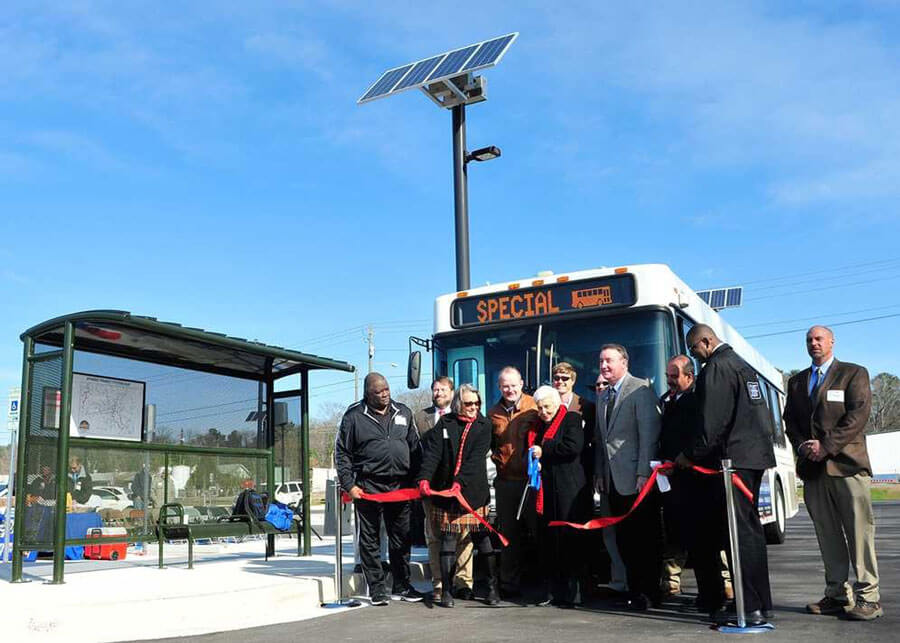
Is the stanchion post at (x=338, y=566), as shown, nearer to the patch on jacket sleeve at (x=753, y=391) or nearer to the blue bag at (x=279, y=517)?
the blue bag at (x=279, y=517)

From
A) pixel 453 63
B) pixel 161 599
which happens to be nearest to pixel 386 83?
pixel 453 63

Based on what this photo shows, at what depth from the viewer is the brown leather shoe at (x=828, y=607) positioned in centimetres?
626

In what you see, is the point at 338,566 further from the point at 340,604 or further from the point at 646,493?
the point at 646,493

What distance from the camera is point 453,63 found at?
14008 mm

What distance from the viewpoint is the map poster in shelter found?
8.89 m

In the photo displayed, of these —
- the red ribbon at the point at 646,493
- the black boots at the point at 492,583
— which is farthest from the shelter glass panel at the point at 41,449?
the red ribbon at the point at 646,493

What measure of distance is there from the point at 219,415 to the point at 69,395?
2.50m

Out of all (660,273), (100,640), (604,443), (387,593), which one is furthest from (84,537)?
(660,273)

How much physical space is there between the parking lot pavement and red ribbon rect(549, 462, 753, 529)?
2.22 ft

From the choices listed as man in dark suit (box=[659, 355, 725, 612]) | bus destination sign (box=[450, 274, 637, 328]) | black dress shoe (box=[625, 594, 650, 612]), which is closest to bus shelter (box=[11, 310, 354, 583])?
bus destination sign (box=[450, 274, 637, 328])

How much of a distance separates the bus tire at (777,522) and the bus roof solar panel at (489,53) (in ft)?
25.0

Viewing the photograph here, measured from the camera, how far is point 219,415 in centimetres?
1059

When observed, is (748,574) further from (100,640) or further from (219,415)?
(219,415)

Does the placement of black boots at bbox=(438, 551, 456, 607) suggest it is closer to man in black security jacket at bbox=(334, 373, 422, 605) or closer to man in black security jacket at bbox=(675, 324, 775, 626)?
man in black security jacket at bbox=(334, 373, 422, 605)
